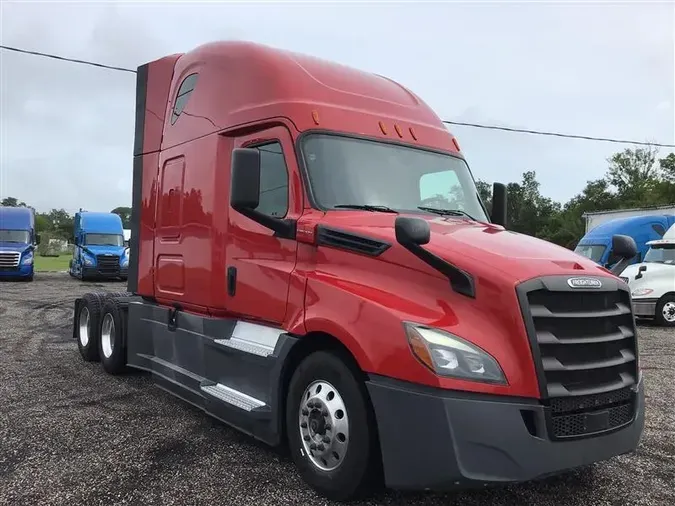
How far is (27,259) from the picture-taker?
81.2 feet

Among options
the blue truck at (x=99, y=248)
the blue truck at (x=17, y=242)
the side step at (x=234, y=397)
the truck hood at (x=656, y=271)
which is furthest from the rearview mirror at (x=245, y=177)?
the blue truck at (x=17, y=242)

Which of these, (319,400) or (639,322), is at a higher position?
(319,400)

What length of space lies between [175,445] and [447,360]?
8.93 ft

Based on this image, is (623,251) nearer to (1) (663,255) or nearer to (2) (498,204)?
(2) (498,204)

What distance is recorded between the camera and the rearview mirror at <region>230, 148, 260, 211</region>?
173 inches

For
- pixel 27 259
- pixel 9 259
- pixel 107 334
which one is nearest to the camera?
pixel 107 334

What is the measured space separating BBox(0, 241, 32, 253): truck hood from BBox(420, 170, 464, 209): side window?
931 inches

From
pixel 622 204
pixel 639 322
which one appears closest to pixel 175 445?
pixel 639 322

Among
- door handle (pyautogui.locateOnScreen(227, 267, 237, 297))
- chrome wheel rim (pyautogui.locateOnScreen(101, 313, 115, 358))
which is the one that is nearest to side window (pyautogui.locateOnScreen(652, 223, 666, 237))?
chrome wheel rim (pyautogui.locateOnScreen(101, 313, 115, 358))

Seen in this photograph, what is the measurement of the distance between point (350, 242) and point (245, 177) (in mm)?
962

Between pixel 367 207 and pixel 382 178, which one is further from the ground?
pixel 382 178

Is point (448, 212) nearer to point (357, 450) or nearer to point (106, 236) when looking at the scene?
point (357, 450)

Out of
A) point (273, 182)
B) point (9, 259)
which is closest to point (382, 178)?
point (273, 182)

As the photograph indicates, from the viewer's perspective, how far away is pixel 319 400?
3914 mm
